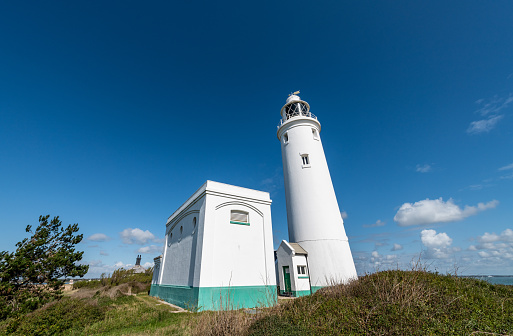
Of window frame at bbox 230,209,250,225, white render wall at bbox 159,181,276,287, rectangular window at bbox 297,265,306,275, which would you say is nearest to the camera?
white render wall at bbox 159,181,276,287

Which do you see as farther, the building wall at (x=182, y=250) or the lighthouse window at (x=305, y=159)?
the lighthouse window at (x=305, y=159)

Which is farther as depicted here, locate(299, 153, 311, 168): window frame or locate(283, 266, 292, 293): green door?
locate(299, 153, 311, 168): window frame

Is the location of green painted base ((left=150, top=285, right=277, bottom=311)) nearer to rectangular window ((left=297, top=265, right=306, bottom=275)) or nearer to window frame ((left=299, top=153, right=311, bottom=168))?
rectangular window ((left=297, top=265, right=306, bottom=275))

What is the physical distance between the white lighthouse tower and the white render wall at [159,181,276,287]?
3887 millimetres

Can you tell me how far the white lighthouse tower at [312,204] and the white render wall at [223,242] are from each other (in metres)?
3.89

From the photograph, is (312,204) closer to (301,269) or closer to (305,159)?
(305,159)

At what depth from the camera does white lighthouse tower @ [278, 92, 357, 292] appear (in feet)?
50.3

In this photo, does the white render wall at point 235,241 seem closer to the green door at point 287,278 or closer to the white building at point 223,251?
the white building at point 223,251

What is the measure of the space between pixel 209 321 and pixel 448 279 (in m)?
8.12

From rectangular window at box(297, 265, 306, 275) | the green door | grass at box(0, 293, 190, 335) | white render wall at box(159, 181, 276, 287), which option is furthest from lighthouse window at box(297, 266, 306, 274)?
grass at box(0, 293, 190, 335)

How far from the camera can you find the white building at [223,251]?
11406mm

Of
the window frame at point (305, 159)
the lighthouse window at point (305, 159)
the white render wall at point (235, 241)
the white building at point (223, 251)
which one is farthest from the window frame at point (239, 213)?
the lighthouse window at point (305, 159)

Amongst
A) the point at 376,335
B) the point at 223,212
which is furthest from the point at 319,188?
the point at 376,335

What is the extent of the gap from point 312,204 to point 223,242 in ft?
26.4
